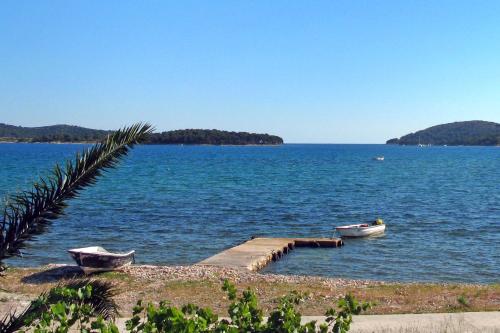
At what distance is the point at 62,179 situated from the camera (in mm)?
6750

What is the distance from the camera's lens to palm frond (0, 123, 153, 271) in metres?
6.61

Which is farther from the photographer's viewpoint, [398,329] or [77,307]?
[398,329]

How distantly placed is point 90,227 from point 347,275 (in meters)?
15.9

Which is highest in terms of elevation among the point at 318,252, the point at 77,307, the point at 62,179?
the point at 62,179

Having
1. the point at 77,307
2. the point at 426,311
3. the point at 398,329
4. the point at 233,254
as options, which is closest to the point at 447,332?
the point at 398,329

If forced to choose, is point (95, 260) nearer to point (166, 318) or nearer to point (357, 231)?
point (166, 318)

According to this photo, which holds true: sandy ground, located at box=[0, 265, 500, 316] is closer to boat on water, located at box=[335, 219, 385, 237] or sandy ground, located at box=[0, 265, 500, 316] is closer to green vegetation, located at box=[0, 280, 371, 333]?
green vegetation, located at box=[0, 280, 371, 333]

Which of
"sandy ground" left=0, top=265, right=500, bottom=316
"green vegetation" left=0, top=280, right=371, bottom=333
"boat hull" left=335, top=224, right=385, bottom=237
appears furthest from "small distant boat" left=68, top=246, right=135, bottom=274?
"boat hull" left=335, top=224, right=385, bottom=237

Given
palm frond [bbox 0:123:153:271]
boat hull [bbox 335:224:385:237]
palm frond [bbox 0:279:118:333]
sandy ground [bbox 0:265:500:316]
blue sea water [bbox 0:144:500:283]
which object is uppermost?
palm frond [bbox 0:123:153:271]

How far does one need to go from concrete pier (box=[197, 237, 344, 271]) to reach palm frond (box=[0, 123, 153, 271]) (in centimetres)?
1453

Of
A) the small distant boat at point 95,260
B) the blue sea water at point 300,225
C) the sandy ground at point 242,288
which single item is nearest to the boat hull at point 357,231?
the blue sea water at point 300,225

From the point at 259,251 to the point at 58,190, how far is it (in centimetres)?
1819

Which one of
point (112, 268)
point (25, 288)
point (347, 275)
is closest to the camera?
point (25, 288)

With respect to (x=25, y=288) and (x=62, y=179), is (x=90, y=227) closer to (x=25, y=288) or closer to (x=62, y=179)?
(x=25, y=288)
